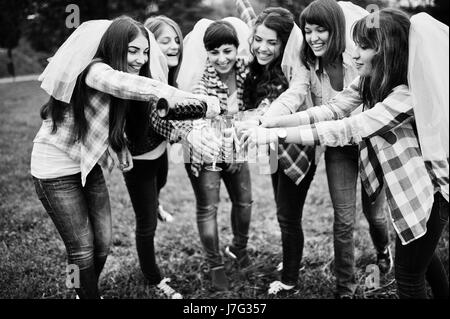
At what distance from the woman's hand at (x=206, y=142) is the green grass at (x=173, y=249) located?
1318mm

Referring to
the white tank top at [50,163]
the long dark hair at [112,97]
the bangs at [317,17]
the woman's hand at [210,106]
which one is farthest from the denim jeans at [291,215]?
the white tank top at [50,163]

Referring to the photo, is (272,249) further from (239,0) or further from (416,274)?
(239,0)

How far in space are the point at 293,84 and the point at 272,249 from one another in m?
1.75

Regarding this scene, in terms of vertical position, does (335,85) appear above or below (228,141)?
above

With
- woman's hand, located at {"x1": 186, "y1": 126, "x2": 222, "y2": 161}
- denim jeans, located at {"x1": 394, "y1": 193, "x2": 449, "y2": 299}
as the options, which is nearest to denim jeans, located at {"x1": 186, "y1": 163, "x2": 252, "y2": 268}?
woman's hand, located at {"x1": 186, "y1": 126, "x2": 222, "y2": 161}

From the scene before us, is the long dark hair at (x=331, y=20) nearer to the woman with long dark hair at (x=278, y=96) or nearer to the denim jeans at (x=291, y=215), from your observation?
the woman with long dark hair at (x=278, y=96)

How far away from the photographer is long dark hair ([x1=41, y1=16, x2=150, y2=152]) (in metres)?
2.33

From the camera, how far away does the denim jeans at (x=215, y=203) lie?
301cm

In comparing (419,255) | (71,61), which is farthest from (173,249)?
(419,255)

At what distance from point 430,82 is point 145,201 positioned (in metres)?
1.85

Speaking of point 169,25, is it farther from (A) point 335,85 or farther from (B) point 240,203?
(B) point 240,203

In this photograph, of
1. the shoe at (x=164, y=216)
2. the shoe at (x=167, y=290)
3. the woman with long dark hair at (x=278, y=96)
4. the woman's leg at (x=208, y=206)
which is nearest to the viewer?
the woman with long dark hair at (x=278, y=96)

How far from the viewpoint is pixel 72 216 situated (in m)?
2.48
